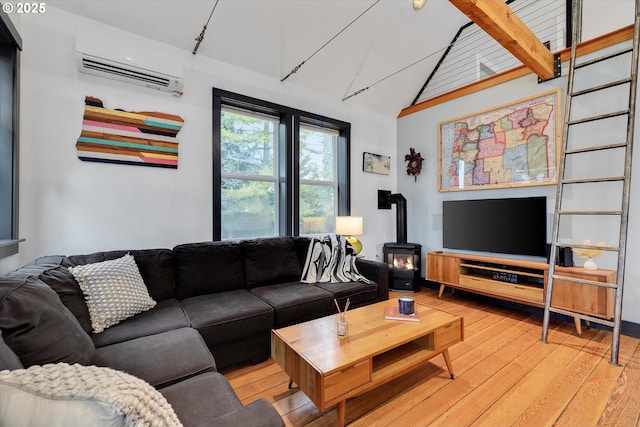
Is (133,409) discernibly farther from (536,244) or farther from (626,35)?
(626,35)

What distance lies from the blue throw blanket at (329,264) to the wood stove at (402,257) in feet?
3.68

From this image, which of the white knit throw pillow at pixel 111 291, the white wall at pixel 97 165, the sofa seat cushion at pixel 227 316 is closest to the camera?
the white knit throw pillow at pixel 111 291

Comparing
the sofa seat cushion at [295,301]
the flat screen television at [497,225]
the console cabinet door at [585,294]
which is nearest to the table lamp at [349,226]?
the sofa seat cushion at [295,301]

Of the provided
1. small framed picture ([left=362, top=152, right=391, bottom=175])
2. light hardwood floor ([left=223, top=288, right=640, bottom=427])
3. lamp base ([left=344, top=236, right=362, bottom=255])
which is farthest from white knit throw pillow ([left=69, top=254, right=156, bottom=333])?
small framed picture ([left=362, top=152, right=391, bottom=175])

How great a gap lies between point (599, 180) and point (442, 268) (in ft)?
5.68

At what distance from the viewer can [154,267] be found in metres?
2.18

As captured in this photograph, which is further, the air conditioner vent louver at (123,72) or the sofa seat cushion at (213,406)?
the air conditioner vent louver at (123,72)

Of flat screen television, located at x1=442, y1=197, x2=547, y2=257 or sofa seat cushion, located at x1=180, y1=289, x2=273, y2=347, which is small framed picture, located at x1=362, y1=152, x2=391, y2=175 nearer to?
flat screen television, located at x1=442, y1=197, x2=547, y2=257

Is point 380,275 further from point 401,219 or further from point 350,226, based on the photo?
point 401,219

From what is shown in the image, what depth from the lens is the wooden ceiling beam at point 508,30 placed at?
1956mm

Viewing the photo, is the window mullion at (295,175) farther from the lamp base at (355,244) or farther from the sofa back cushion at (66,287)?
the sofa back cushion at (66,287)

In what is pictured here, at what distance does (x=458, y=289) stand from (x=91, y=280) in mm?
3834

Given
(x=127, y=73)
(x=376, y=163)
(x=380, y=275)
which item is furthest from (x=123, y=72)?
(x=376, y=163)

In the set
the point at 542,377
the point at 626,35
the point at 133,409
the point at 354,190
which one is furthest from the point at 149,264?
the point at 626,35
